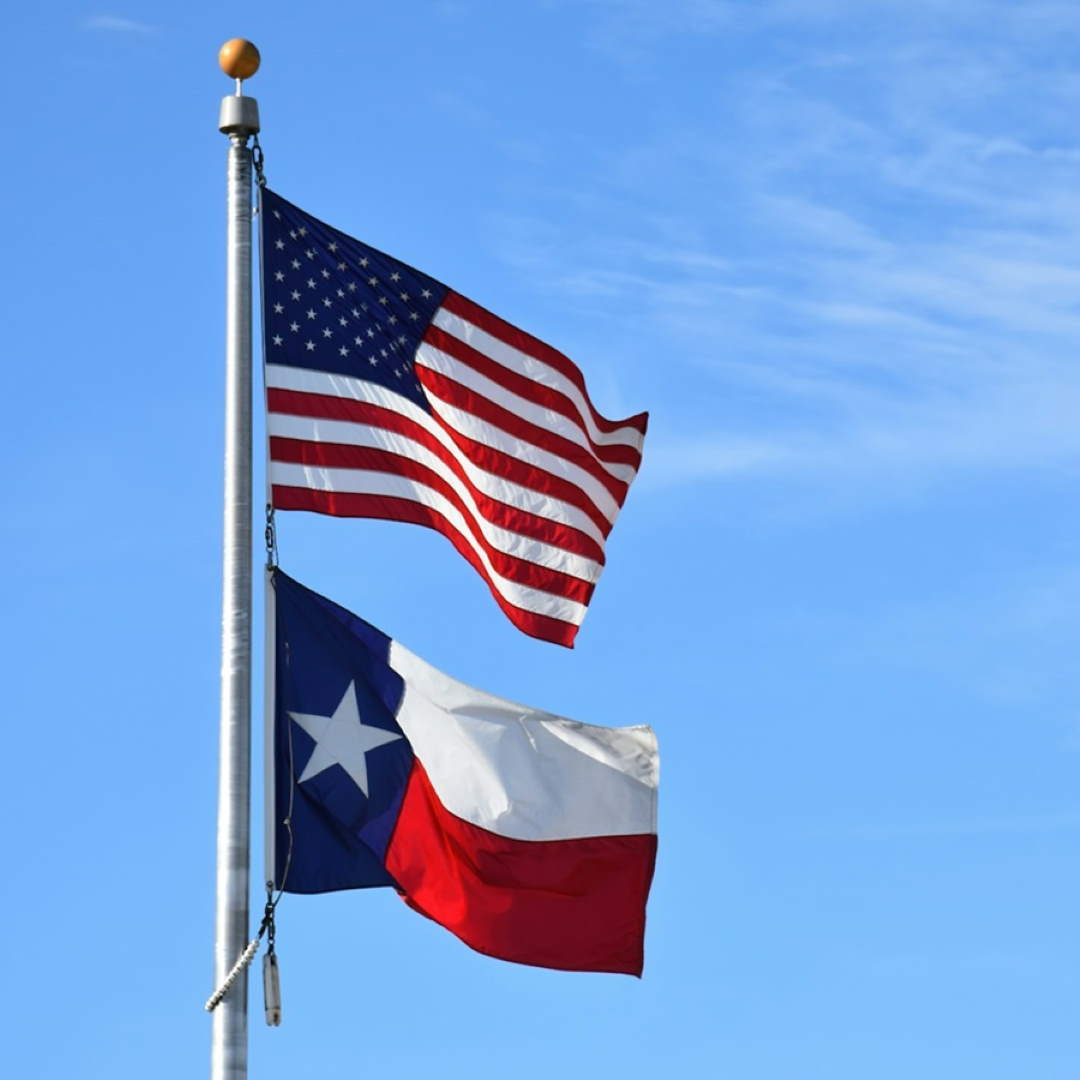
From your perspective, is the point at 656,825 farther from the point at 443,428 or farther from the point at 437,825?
the point at 443,428

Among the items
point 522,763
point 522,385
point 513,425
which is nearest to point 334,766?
point 522,763

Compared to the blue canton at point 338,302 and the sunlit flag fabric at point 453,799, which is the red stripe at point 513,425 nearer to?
the blue canton at point 338,302

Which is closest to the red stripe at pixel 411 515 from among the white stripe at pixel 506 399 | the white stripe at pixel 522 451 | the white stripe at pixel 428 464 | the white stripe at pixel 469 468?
the white stripe at pixel 428 464

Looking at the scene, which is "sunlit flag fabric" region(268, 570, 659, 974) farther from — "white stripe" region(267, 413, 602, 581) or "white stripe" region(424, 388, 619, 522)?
"white stripe" region(424, 388, 619, 522)

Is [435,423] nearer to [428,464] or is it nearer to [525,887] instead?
[428,464]

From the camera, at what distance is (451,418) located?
22.0m

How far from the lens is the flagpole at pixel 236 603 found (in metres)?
18.2

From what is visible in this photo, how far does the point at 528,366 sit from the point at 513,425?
65cm

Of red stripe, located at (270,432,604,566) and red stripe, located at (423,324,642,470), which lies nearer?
red stripe, located at (270,432,604,566)

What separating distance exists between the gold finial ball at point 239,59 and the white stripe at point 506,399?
316cm

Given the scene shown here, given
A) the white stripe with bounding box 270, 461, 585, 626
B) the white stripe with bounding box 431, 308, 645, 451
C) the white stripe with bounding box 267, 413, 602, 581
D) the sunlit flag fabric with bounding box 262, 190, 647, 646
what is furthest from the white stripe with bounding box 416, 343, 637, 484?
the white stripe with bounding box 270, 461, 585, 626

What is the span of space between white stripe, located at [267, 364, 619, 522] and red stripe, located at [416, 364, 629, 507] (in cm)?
5

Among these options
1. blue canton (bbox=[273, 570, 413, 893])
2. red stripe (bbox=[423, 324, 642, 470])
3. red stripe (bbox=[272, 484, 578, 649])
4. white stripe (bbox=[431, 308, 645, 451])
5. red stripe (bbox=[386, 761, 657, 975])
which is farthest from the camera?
white stripe (bbox=[431, 308, 645, 451])

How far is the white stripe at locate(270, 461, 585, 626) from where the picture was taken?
2025 cm
